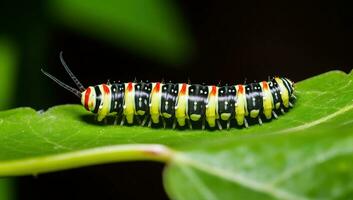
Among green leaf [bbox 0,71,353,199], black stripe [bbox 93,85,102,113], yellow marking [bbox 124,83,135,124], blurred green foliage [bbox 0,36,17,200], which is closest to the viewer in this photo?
green leaf [bbox 0,71,353,199]

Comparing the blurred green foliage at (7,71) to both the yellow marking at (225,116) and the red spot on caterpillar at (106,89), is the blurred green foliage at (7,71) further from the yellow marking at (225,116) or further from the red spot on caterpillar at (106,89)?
the yellow marking at (225,116)

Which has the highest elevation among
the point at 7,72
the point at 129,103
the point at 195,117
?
the point at 7,72

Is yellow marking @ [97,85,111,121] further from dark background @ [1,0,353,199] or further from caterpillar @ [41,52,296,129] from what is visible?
dark background @ [1,0,353,199]

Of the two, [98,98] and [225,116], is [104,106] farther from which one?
[225,116]

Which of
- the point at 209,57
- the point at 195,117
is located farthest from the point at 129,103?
the point at 209,57

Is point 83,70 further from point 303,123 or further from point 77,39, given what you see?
point 303,123

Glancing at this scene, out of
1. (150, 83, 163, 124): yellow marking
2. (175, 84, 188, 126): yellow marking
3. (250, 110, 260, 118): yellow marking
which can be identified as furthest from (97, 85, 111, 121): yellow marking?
(250, 110, 260, 118): yellow marking

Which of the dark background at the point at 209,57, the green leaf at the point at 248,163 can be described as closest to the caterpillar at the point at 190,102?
the dark background at the point at 209,57
